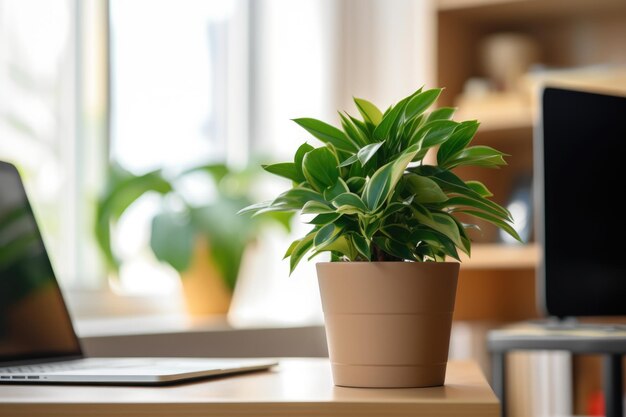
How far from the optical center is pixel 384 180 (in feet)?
2.92

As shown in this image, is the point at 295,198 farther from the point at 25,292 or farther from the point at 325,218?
the point at 25,292

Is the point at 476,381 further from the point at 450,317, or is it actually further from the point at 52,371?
the point at 52,371

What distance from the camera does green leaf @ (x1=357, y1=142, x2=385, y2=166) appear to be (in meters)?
0.88

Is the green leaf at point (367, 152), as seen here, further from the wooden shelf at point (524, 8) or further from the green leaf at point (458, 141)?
the wooden shelf at point (524, 8)

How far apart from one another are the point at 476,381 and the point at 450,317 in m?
0.08

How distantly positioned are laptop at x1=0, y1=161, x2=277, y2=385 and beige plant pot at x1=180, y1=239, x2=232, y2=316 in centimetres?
105

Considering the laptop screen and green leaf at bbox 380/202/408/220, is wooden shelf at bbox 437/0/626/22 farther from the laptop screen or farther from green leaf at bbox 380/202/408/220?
green leaf at bbox 380/202/408/220

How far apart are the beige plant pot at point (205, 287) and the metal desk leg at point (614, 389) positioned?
0.93m

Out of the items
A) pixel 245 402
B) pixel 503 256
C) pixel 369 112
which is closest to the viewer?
pixel 245 402

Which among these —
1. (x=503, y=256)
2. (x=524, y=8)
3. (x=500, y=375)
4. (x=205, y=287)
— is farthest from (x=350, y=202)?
(x=524, y=8)

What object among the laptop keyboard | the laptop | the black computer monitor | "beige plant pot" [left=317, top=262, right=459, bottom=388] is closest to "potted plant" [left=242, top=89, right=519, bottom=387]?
"beige plant pot" [left=317, top=262, right=459, bottom=388]

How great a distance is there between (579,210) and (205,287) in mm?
984

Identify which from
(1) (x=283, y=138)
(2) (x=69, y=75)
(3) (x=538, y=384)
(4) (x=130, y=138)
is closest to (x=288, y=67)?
(1) (x=283, y=138)

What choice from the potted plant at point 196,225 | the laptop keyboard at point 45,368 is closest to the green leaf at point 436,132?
the laptop keyboard at point 45,368
